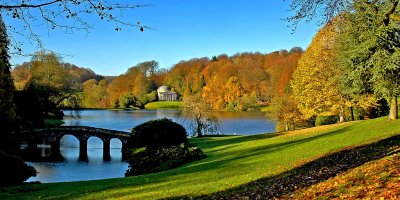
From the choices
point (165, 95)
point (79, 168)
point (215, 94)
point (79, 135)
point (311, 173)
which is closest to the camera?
point (311, 173)

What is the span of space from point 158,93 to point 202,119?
98.2 meters

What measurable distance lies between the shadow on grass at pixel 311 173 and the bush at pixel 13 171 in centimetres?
1883

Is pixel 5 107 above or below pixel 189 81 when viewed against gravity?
below

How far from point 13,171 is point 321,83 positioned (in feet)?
89.9

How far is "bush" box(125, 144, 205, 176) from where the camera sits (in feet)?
89.6

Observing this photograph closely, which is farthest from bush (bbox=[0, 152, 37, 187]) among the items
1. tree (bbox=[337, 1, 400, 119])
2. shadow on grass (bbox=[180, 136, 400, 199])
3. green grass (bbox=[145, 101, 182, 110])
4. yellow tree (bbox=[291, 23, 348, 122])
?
green grass (bbox=[145, 101, 182, 110])

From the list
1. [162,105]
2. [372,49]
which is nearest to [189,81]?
[162,105]

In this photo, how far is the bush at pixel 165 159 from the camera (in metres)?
27.3

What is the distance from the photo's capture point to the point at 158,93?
148375 millimetres

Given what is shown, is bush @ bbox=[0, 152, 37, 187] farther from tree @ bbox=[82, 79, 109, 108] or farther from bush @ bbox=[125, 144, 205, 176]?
tree @ bbox=[82, 79, 109, 108]

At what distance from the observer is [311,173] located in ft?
43.4

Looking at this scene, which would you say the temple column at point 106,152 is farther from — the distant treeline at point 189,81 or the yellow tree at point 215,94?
the yellow tree at point 215,94

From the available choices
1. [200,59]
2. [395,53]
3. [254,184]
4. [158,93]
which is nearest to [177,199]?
[254,184]

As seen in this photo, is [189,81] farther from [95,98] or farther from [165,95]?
[95,98]
